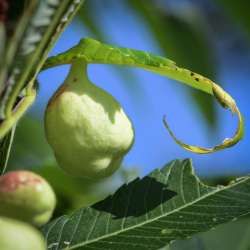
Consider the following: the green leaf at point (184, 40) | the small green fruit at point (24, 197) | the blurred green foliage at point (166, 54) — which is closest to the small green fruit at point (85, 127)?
the small green fruit at point (24, 197)

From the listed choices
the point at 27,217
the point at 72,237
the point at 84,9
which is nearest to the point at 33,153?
the point at 84,9

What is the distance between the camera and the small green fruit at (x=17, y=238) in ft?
2.88

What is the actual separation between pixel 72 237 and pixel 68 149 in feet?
0.59

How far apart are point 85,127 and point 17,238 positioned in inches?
14.1

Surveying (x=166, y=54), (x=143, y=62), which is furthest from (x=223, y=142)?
(x=166, y=54)

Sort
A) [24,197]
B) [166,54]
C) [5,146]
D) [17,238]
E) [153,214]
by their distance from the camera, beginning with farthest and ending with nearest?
1. [166,54]
2. [153,214]
3. [5,146]
4. [24,197]
5. [17,238]

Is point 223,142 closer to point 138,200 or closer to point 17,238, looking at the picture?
point 138,200

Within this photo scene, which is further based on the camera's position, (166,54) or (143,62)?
(166,54)

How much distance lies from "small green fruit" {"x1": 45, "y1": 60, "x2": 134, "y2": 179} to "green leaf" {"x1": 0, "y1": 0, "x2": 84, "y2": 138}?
13cm

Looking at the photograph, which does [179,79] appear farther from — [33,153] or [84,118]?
[33,153]

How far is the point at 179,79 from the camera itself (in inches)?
50.7

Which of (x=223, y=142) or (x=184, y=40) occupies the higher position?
(x=223, y=142)

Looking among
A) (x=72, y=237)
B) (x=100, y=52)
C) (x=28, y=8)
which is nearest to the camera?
(x=28, y=8)

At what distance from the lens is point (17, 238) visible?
0.88m
